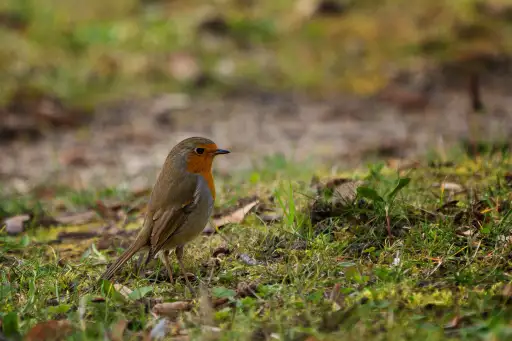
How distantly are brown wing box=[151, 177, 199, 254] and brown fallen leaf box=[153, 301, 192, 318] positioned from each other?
1.60ft

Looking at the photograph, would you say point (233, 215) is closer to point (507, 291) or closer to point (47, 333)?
point (47, 333)

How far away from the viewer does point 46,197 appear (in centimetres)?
A: 699

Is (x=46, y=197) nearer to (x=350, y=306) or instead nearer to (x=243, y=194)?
(x=243, y=194)

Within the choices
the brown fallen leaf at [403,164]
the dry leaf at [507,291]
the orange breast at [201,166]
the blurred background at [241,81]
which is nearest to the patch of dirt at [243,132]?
the blurred background at [241,81]

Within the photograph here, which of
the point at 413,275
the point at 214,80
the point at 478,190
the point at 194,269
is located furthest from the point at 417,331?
the point at 214,80

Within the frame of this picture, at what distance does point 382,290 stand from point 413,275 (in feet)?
0.91

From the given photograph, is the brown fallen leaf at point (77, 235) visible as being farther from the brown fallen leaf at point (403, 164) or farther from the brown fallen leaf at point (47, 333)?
the brown fallen leaf at point (403, 164)

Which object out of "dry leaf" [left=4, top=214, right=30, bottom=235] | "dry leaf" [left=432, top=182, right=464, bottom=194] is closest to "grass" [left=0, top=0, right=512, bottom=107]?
"dry leaf" [left=4, top=214, right=30, bottom=235]

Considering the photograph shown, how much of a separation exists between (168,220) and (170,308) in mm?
657

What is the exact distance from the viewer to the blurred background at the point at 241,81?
348 inches

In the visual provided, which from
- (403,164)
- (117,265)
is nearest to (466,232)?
(117,265)

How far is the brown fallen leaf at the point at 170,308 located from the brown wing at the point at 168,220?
0.49 meters

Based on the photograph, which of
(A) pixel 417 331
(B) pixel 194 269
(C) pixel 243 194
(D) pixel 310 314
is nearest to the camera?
(A) pixel 417 331

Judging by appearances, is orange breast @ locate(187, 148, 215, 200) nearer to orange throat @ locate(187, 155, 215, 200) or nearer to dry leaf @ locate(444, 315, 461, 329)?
orange throat @ locate(187, 155, 215, 200)
